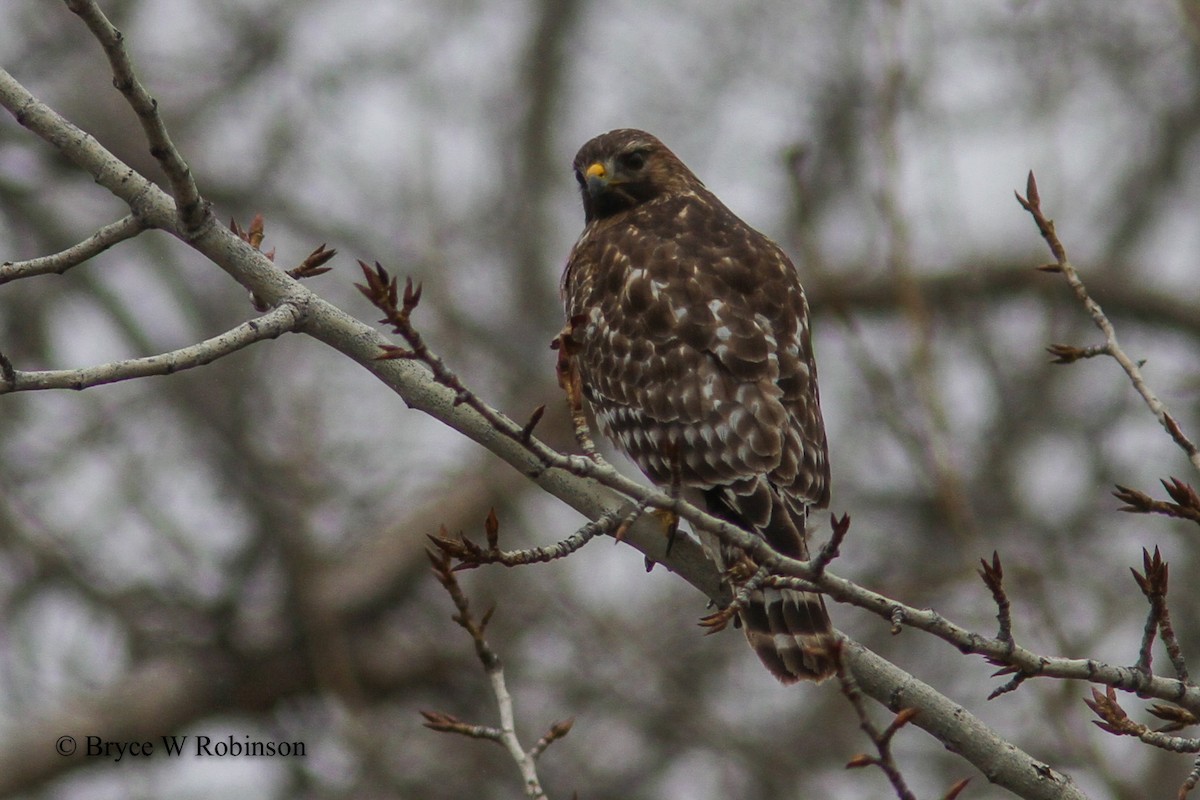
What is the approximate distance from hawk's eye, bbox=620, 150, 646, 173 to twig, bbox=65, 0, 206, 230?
9.51 feet

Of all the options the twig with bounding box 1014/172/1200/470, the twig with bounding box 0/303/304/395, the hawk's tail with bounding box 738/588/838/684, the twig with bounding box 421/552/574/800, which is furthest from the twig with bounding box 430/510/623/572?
the twig with bounding box 1014/172/1200/470

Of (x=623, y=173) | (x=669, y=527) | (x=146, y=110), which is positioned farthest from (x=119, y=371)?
(x=623, y=173)

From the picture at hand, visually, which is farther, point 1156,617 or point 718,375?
point 718,375

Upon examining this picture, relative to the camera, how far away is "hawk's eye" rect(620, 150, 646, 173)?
5980 mm

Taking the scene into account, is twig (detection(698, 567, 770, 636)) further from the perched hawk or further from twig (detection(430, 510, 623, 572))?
the perched hawk

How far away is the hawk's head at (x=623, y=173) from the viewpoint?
592 centimetres

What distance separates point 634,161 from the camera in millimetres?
6004

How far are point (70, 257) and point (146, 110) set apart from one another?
0.37m

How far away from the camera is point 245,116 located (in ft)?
39.4

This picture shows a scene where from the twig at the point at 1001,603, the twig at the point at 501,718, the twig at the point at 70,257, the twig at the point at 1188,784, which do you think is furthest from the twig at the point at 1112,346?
the twig at the point at 70,257

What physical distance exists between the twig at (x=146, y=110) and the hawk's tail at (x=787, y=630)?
1736mm

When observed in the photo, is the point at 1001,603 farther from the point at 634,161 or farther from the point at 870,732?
the point at 634,161

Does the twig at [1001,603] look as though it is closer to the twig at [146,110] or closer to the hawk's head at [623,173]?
the twig at [146,110]

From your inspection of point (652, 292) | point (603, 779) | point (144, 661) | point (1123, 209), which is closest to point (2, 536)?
point (144, 661)
